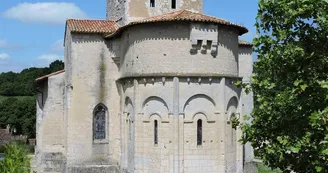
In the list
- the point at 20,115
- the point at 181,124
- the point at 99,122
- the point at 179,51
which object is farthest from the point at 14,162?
the point at 20,115

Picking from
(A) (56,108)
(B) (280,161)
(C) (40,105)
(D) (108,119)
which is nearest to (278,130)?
(B) (280,161)

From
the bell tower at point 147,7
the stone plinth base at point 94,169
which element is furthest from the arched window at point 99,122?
the bell tower at point 147,7

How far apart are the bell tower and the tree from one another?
32.5ft

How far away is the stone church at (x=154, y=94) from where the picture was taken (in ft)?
52.2

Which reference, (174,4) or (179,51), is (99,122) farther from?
(174,4)

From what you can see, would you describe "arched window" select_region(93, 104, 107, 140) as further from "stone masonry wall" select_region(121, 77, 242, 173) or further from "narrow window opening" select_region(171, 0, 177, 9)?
"narrow window opening" select_region(171, 0, 177, 9)

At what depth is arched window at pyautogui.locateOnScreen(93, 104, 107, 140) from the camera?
19203 mm

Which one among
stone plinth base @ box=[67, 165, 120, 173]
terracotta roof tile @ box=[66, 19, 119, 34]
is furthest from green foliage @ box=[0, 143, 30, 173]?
terracotta roof tile @ box=[66, 19, 119, 34]

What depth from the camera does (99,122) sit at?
19281mm

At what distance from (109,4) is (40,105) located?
23.7 feet

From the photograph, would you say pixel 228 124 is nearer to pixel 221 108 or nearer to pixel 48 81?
pixel 221 108

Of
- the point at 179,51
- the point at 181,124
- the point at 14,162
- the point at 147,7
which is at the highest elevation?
the point at 147,7

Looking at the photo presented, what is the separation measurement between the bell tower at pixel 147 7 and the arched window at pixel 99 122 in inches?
167

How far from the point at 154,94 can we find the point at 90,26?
543 centimetres
